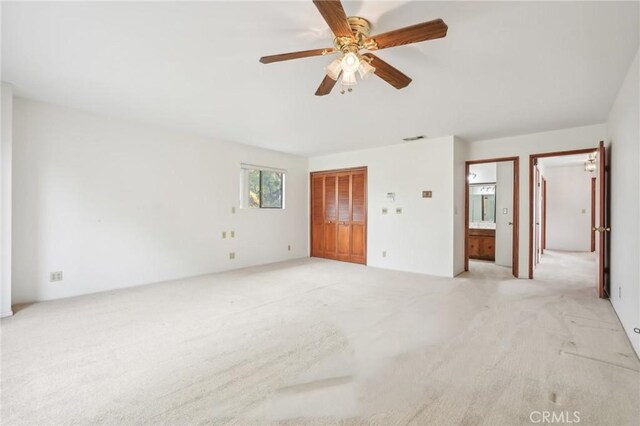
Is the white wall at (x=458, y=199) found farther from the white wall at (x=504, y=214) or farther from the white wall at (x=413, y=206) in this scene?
the white wall at (x=504, y=214)

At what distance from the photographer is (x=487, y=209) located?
7195mm

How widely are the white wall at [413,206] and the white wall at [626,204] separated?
1.93m

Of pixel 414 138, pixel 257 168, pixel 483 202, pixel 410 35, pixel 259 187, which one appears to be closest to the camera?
pixel 410 35

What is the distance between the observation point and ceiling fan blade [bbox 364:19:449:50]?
163cm

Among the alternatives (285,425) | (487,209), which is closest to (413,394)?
(285,425)

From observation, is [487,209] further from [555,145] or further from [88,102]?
[88,102]

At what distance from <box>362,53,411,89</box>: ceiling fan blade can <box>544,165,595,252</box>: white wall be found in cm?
864

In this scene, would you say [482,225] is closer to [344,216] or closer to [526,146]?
[526,146]

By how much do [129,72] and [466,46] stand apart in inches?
116

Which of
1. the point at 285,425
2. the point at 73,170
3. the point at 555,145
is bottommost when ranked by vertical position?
the point at 285,425

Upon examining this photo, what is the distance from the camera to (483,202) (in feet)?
23.8

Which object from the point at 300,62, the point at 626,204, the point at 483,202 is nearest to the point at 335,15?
the point at 300,62

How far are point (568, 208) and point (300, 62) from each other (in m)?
9.53

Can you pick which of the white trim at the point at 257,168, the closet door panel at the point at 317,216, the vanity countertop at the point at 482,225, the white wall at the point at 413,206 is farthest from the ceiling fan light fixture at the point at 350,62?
the vanity countertop at the point at 482,225
